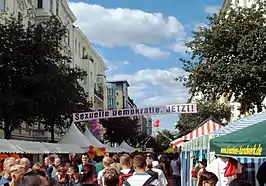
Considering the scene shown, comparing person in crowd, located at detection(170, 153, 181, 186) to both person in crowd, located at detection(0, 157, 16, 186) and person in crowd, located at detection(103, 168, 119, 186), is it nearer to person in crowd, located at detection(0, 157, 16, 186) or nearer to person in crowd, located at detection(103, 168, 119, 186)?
person in crowd, located at detection(0, 157, 16, 186)

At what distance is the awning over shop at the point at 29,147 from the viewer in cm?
1761

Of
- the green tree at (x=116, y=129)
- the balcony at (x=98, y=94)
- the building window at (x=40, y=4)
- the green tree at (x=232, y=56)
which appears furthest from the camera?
the balcony at (x=98, y=94)

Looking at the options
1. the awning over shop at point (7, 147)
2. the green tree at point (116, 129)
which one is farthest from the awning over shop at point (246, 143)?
the green tree at point (116, 129)

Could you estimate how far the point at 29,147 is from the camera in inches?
750

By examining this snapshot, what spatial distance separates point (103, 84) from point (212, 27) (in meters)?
63.1

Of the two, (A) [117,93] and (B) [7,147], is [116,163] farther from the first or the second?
(A) [117,93]

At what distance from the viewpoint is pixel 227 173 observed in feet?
30.7

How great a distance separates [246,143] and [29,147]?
13839 millimetres

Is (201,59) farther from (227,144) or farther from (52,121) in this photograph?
(227,144)

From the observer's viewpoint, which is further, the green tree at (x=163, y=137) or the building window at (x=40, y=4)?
the green tree at (x=163, y=137)

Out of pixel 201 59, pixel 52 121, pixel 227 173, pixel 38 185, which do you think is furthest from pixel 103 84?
pixel 38 185

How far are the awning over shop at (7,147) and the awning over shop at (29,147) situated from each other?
1.09ft

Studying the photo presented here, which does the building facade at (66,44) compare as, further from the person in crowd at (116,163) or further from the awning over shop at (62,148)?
the person in crowd at (116,163)

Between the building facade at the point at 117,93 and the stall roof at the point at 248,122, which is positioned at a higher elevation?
the building facade at the point at 117,93
